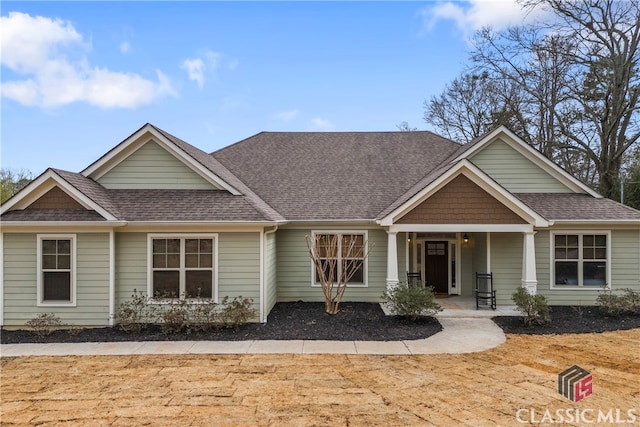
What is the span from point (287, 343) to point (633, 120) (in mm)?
22172

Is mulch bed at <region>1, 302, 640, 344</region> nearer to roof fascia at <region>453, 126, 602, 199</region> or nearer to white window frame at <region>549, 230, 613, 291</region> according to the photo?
white window frame at <region>549, 230, 613, 291</region>

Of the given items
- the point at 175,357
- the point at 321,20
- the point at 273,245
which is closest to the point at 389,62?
the point at 321,20

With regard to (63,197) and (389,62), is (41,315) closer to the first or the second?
(63,197)

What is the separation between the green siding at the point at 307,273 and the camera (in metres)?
12.5

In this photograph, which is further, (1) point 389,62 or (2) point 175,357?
(1) point 389,62

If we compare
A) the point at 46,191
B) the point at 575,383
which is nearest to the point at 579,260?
the point at 575,383

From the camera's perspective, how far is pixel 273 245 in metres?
11.9

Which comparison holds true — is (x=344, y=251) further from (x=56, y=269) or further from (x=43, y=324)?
(x=43, y=324)

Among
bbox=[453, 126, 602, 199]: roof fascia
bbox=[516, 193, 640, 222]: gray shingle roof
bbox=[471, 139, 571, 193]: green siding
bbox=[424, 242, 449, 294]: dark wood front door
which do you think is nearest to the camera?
bbox=[516, 193, 640, 222]: gray shingle roof

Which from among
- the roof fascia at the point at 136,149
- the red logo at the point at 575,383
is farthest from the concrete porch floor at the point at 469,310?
the roof fascia at the point at 136,149

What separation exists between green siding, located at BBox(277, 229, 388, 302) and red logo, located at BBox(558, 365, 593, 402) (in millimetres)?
6119

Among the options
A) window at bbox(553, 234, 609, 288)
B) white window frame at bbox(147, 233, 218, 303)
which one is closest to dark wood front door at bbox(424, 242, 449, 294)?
window at bbox(553, 234, 609, 288)

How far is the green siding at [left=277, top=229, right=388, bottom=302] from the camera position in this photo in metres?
12.5

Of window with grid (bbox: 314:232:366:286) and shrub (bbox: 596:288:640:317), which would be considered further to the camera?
window with grid (bbox: 314:232:366:286)
